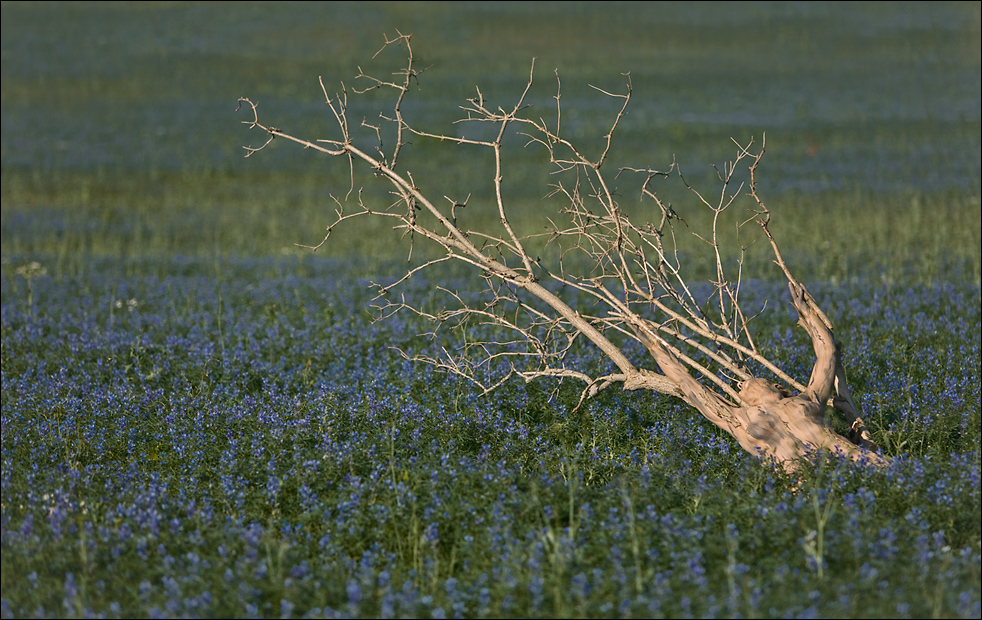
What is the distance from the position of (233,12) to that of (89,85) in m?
7.72

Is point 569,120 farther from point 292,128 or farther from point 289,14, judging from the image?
point 289,14

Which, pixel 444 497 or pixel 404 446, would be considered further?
pixel 404 446

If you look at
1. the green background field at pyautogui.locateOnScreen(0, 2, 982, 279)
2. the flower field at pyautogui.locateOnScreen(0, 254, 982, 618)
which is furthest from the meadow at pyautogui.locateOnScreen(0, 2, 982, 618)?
the green background field at pyautogui.locateOnScreen(0, 2, 982, 279)

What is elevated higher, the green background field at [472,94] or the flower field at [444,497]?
the green background field at [472,94]

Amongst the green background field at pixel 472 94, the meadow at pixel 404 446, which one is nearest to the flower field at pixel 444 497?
the meadow at pixel 404 446

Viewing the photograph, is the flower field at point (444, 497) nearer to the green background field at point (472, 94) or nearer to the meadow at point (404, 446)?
the meadow at point (404, 446)

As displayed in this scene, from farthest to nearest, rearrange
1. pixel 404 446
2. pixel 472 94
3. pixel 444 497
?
pixel 472 94 → pixel 404 446 → pixel 444 497

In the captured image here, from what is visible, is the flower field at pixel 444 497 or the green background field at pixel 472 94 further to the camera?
the green background field at pixel 472 94

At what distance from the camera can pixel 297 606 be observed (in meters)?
3.42

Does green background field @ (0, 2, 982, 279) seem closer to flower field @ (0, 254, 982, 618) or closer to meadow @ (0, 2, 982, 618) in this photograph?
meadow @ (0, 2, 982, 618)

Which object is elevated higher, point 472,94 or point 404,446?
point 472,94

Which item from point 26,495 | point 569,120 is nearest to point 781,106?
point 569,120

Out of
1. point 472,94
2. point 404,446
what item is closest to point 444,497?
point 404,446

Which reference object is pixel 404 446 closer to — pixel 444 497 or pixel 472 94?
pixel 444 497
